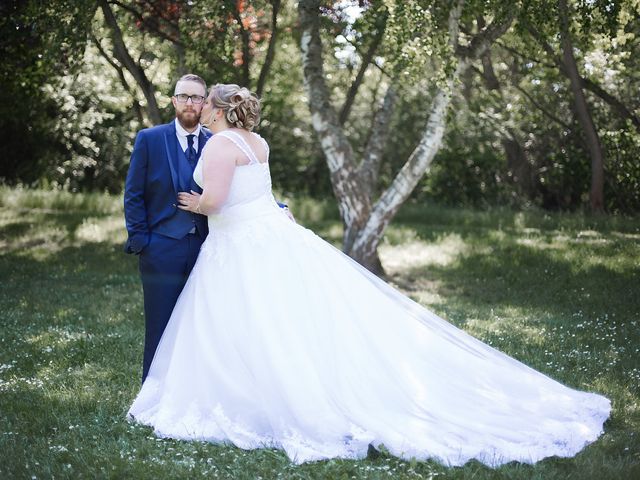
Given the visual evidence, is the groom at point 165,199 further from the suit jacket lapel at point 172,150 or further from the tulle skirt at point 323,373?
the tulle skirt at point 323,373

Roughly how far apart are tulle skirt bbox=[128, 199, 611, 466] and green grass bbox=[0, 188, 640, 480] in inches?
5.8

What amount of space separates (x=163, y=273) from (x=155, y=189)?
1.95 feet

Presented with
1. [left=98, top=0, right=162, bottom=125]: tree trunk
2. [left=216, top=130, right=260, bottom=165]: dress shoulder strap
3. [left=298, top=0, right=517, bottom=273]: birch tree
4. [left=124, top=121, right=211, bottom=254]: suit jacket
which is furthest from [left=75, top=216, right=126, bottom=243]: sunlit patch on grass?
[left=216, top=130, right=260, bottom=165]: dress shoulder strap

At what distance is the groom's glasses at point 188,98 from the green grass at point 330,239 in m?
2.24

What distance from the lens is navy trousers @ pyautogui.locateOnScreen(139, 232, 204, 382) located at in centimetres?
511

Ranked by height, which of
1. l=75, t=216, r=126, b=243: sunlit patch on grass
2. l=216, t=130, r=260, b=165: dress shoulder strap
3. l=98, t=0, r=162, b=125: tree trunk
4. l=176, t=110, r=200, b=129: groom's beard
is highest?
l=98, t=0, r=162, b=125: tree trunk

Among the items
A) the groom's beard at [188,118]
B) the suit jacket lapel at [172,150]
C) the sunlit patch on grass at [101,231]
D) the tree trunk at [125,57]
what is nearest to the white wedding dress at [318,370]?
the suit jacket lapel at [172,150]

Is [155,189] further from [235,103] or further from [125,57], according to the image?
[125,57]

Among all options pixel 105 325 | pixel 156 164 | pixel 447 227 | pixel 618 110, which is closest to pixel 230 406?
pixel 156 164

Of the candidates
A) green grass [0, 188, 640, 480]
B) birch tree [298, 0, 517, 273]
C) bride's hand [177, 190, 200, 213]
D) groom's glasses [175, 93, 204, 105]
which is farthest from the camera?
birch tree [298, 0, 517, 273]

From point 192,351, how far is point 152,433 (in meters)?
0.58

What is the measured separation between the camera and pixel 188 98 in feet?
16.5

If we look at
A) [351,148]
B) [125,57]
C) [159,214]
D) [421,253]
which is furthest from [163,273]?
[421,253]

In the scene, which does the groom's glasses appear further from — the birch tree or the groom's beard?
the birch tree
